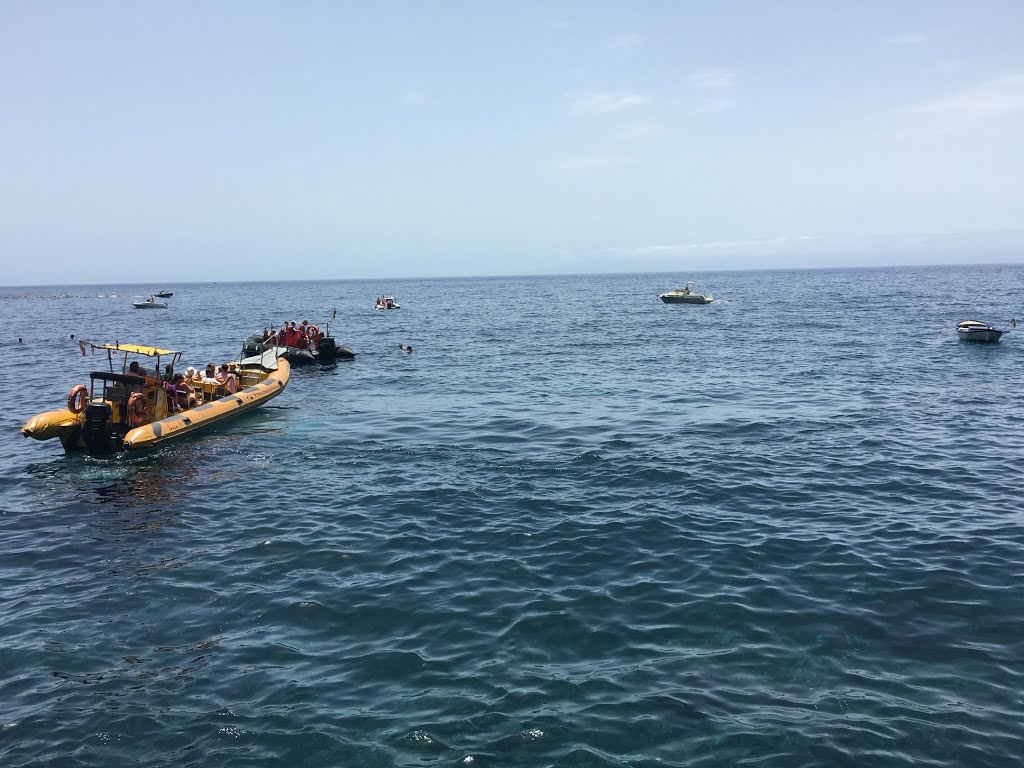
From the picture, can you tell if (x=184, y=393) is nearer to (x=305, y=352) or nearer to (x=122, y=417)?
(x=122, y=417)

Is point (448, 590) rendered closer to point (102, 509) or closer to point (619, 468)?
point (619, 468)

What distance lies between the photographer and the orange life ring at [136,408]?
64.8 feet

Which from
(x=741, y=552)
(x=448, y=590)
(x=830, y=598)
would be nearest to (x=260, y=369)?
(x=448, y=590)

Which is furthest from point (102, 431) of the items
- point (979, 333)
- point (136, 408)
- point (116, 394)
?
point (979, 333)

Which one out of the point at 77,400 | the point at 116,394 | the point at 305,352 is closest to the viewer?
the point at 116,394

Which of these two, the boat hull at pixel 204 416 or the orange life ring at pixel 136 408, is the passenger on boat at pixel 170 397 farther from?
the orange life ring at pixel 136 408

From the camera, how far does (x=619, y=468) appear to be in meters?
17.4

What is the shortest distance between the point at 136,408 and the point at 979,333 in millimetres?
44114

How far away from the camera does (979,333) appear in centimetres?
3950

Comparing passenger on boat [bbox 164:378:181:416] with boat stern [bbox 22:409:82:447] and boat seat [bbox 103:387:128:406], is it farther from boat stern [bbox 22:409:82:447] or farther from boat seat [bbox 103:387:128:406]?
boat stern [bbox 22:409:82:447]

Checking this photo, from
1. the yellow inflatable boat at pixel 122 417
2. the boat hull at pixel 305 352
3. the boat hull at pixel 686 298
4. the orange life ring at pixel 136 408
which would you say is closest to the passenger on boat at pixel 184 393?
the yellow inflatable boat at pixel 122 417

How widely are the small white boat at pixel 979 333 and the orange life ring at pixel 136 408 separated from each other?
43850 millimetres

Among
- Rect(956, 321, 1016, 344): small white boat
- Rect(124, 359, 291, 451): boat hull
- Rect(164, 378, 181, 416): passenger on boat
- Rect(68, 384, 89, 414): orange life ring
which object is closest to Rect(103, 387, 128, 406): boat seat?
Rect(68, 384, 89, 414): orange life ring

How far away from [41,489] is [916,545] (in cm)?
2014
